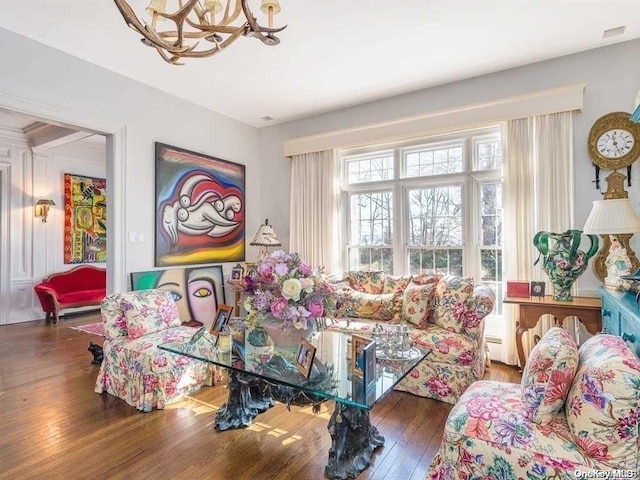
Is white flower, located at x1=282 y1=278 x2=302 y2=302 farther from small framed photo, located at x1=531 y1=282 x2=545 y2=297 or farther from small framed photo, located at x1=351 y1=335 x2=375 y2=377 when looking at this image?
small framed photo, located at x1=531 y1=282 x2=545 y2=297

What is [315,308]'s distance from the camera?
6.97ft

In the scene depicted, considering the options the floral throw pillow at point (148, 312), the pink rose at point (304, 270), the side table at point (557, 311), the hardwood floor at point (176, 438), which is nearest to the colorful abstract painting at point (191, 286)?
the floral throw pillow at point (148, 312)

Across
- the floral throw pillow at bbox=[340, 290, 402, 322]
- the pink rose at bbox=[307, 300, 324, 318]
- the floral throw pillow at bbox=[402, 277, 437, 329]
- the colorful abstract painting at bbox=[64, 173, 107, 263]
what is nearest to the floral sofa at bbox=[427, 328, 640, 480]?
the pink rose at bbox=[307, 300, 324, 318]

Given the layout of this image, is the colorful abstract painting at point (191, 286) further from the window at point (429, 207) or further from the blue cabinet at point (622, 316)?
the blue cabinet at point (622, 316)

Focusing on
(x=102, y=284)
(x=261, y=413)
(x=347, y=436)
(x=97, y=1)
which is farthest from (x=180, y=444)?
(x=102, y=284)

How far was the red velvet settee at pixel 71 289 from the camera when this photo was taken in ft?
17.9

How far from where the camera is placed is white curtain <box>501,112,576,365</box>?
3227mm

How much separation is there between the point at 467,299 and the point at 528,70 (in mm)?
2324

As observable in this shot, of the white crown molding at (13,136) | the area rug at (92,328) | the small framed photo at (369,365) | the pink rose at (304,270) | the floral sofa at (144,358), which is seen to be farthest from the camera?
the white crown molding at (13,136)

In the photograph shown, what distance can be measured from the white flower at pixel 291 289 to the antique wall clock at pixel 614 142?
293 cm

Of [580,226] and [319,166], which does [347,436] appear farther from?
[319,166]

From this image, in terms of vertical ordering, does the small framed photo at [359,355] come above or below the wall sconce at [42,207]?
below

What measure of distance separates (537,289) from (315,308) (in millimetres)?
2166

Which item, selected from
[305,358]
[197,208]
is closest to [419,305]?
[305,358]
